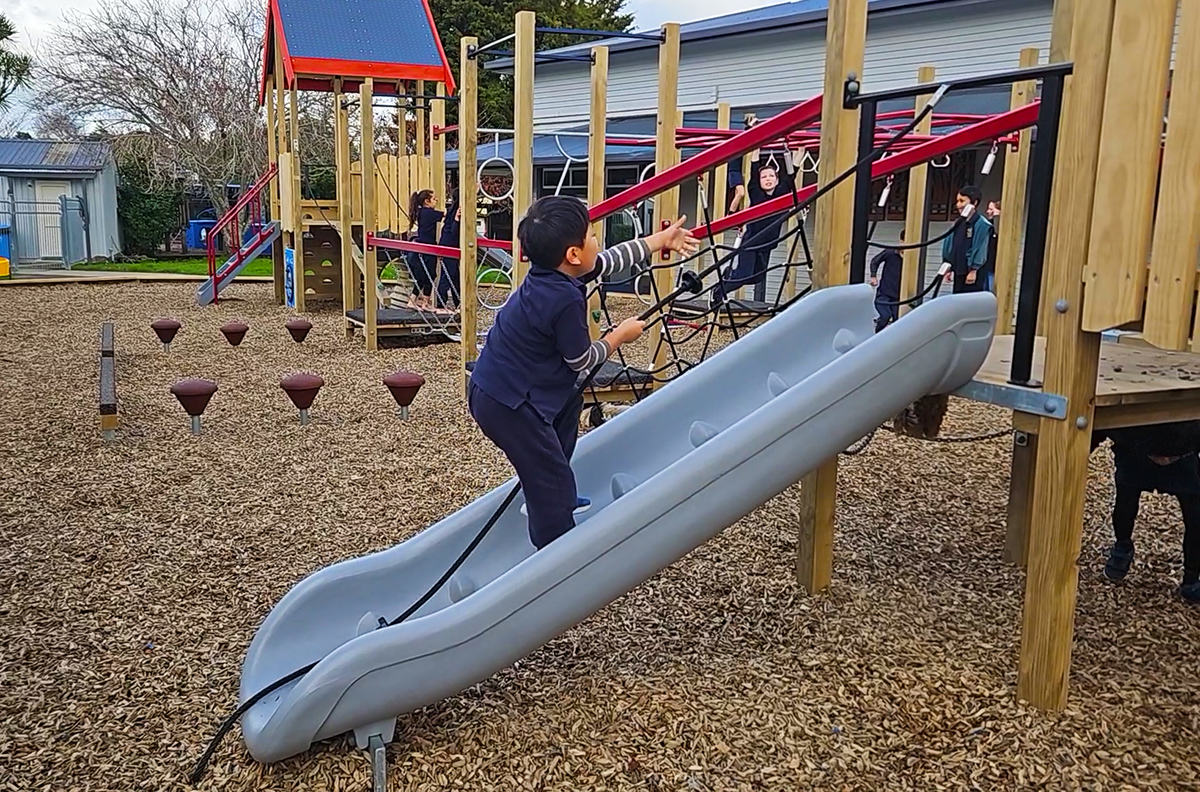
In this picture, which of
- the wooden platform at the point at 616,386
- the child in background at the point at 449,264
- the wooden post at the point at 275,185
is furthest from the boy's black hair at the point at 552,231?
the wooden post at the point at 275,185

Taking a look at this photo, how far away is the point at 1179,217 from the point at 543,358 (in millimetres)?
1820

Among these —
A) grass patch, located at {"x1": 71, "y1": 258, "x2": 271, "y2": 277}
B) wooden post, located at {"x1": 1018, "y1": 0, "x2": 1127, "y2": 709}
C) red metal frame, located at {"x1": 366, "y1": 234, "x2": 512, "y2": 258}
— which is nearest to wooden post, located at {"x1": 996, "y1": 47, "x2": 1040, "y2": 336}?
red metal frame, located at {"x1": 366, "y1": 234, "x2": 512, "y2": 258}

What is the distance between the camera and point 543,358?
10.2ft

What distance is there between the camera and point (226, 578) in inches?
169

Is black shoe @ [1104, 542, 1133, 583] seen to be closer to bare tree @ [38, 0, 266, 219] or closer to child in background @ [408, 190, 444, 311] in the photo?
child in background @ [408, 190, 444, 311]

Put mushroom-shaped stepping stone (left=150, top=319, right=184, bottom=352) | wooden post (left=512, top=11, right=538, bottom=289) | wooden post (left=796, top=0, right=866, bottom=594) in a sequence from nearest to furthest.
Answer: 1. wooden post (left=796, top=0, right=866, bottom=594)
2. wooden post (left=512, top=11, right=538, bottom=289)
3. mushroom-shaped stepping stone (left=150, top=319, right=184, bottom=352)

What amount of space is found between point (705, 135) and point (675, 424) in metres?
4.69

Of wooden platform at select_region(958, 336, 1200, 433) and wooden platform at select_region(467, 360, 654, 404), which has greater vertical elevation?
wooden platform at select_region(958, 336, 1200, 433)

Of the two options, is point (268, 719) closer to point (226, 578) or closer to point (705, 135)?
point (226, 578)

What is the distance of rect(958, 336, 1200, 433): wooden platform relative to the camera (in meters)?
3.06

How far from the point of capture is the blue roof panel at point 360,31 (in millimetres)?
14992

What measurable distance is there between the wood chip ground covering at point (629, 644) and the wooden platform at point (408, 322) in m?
4.69

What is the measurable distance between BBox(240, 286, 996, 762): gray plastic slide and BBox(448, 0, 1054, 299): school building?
809 centimetres

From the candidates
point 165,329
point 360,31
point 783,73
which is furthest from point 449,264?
point 783,73
